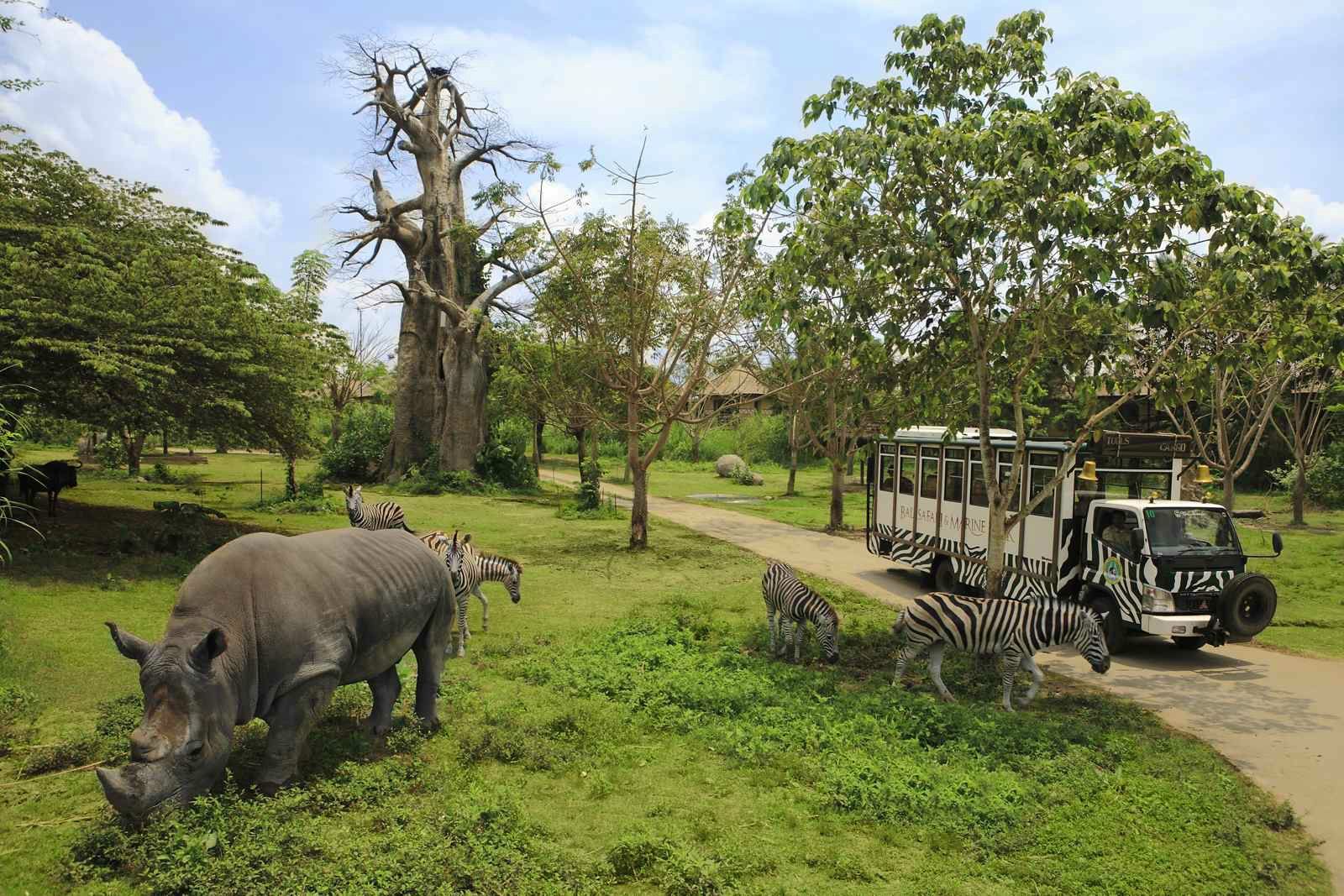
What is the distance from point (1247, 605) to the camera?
10.6m

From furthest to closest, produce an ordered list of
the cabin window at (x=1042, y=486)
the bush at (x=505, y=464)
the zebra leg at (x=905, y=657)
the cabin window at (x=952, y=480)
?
the bush at (x=505, y=464) < the cabin window at (x=952, y=480) < the cabin window at (x=1042, y=486) < the zebra leg at (x=905, y=657)

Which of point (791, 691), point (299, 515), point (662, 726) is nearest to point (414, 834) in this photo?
Answer: point (662, 726)

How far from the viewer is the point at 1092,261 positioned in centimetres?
884

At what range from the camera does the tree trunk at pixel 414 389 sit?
33594 millimetres

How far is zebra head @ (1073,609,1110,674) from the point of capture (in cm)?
939

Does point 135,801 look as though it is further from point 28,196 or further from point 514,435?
point 514,435

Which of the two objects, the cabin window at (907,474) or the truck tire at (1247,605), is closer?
the truck tire at (1247,605)

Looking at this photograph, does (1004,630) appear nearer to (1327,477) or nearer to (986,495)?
(986,495)

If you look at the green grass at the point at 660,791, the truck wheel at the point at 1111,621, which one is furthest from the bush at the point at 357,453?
the truck wheel at the point at 1111,621

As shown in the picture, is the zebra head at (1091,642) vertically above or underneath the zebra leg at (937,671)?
above

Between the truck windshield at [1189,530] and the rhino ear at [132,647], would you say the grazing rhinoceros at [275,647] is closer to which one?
the rhino ear at [132,647]

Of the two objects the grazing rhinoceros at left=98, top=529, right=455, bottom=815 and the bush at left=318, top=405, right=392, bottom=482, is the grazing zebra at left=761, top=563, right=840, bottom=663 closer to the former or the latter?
the grazing rhinoceros at left=98, top=529, right=455, bottom=815

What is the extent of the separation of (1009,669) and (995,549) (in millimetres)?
2009

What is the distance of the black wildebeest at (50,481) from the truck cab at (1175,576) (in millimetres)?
16787
